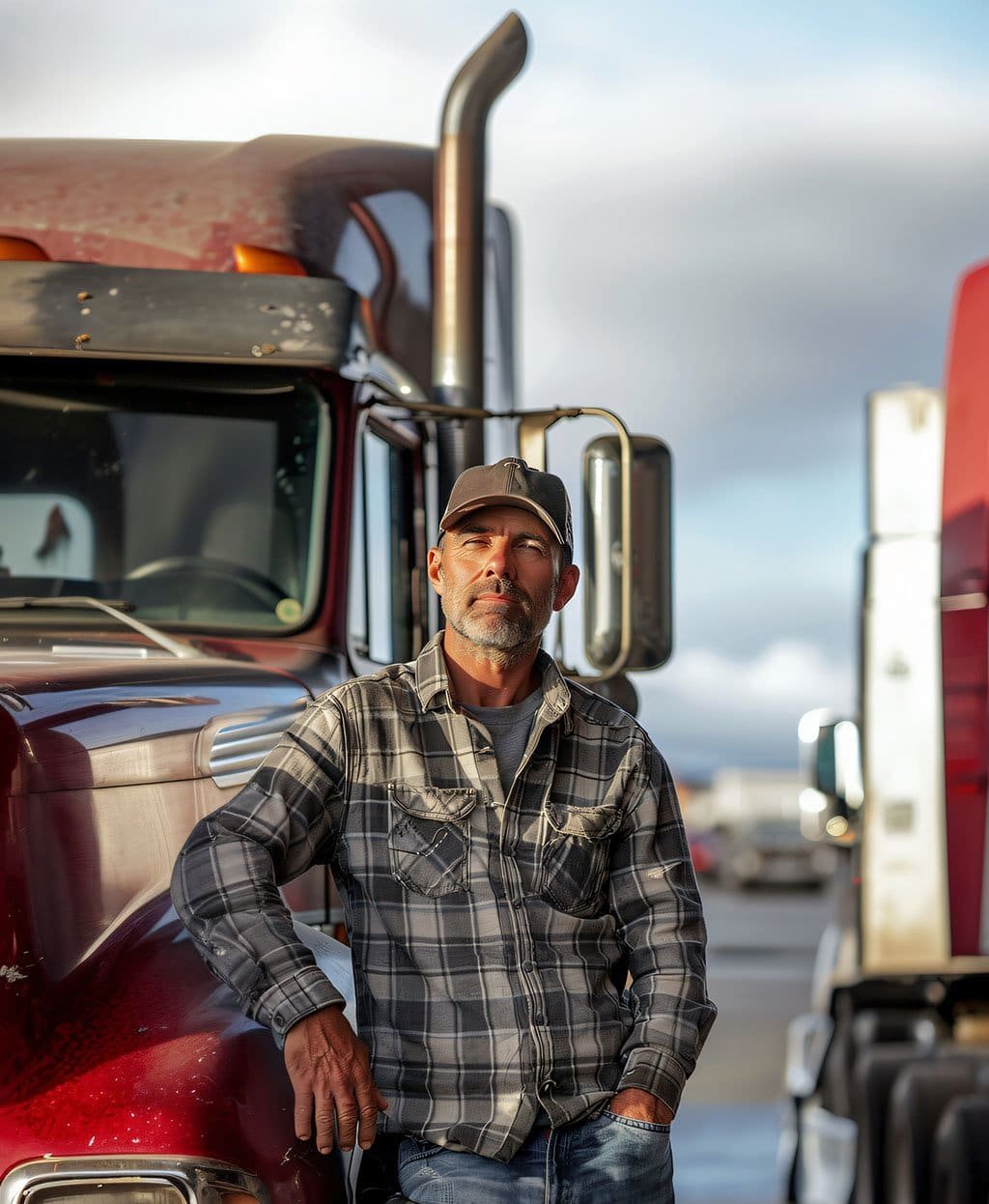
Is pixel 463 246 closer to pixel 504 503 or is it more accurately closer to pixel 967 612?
Answer: pixel 504 503

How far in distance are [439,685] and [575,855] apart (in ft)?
1.21

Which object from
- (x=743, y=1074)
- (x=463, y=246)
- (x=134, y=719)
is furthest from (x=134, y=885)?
(x=743, y=1074)

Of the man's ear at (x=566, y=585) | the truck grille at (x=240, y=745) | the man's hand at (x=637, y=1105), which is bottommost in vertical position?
the man's hand at (x=637, y=1105)

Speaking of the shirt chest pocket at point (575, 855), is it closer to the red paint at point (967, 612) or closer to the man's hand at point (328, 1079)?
the man's hand at point (328, 1079)

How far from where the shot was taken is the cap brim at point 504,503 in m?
3.08

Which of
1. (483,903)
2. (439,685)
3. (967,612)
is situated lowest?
(483,903)

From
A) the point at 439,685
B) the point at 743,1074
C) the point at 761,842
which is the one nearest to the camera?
the point at 439,685

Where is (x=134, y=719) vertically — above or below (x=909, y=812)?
above

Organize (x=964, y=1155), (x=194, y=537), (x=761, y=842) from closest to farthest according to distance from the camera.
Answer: (x=194, y=537), (x=964, y=1155), (x=761, y=842)

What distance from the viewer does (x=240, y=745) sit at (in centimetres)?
350

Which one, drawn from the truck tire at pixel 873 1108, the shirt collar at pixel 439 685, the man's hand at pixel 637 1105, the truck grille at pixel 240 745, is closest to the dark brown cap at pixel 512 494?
the shirt collar at pixel 439 685

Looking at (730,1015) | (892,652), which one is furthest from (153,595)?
(730,1015)

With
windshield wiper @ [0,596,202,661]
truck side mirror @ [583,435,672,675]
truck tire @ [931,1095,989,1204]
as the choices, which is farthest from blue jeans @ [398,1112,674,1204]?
truck tire @ [931,1095,989,1204]

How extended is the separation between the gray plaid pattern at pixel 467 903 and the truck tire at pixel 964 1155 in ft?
11.2
